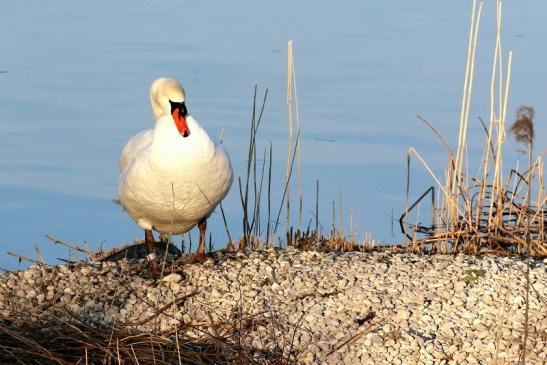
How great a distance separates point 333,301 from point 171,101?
5.00ft

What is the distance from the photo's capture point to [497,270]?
19.8 feet

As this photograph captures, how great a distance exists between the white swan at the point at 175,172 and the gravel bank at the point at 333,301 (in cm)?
32

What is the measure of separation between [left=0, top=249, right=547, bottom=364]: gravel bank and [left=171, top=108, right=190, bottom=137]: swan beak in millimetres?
725

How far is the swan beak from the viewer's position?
613 cm

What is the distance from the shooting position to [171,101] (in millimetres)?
6379

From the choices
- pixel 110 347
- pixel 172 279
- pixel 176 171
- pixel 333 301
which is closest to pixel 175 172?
pixel 176 171

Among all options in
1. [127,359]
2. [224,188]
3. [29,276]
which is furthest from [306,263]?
[127,359]

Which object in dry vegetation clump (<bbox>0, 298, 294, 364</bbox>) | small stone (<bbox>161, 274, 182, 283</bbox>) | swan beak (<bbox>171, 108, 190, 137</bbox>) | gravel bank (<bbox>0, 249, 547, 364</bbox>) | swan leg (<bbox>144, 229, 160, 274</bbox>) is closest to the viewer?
dry vegetation clump (<bbox>0, 298, 294, 364</bbox>)

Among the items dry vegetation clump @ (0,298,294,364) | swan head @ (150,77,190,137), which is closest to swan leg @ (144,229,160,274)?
swan head @ (150,77,190,137)

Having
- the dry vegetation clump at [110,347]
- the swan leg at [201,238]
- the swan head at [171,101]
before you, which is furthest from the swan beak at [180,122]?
the dry vegetation clump at [110,347]

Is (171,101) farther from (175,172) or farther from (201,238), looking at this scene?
(201,238)

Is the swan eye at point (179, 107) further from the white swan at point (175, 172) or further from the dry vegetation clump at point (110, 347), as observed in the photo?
the dry vegetation clump at point (110, 347)

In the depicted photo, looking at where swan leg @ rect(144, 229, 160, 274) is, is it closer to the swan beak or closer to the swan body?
the swan body

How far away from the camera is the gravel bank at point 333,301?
507cm
